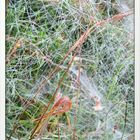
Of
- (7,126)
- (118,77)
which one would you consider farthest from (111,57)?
(7,126)

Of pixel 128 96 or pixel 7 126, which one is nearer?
pixel 7 126

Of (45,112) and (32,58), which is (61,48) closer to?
(32,58)
